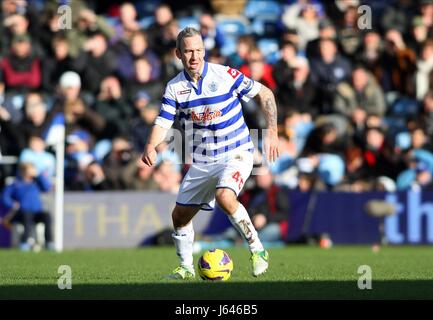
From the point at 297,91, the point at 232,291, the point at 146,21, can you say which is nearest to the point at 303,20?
the point at 297,91

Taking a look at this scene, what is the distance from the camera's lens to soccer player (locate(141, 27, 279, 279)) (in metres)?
11.0

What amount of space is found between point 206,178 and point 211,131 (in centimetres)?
47

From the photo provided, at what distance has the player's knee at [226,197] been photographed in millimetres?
10812

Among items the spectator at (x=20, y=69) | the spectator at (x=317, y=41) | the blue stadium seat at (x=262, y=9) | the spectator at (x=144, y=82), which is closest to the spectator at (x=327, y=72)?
the spectator at (x=317, y=41)

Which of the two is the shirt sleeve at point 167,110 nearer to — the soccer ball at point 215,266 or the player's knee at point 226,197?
the player's knee at point 226,197

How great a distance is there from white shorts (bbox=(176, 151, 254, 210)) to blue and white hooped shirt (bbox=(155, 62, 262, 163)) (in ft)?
0.24

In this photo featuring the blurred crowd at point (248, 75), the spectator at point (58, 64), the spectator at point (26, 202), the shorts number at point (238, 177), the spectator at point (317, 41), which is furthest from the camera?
the spectator at point (317, 41)

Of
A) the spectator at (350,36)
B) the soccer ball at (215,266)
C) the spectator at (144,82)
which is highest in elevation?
the spectator at (350,36)

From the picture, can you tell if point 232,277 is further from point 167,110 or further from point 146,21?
point 146,21

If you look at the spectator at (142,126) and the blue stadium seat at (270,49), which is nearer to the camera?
the spectator at (142,126)

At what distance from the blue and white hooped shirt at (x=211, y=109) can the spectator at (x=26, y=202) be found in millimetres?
7259

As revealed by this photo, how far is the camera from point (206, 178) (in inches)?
442

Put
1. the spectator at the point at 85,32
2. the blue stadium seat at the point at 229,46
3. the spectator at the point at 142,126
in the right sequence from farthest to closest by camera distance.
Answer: the blue stadium seat at the point at 229,46 < the spectator at the point at 85,32 < the spectator at the point at 142,126

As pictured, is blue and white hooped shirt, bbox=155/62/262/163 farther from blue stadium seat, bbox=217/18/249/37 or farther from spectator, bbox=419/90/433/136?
blue stadium seat, bbox=217/18/249/37
